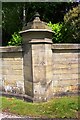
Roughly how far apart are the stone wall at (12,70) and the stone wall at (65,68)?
1068 mm

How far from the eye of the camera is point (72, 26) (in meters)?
12.3

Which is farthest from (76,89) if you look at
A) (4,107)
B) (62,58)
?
(4,107)

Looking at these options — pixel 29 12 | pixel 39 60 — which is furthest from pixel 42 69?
pixel 29 12

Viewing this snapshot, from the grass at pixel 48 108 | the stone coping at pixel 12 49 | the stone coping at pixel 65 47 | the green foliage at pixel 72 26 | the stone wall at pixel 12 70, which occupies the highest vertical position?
the green foliage at pixel 72 26

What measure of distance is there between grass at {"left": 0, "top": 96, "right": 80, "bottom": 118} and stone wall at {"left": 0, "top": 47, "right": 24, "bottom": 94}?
22.7 inches

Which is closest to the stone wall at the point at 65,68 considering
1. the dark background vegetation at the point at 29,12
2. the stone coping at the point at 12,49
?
the stone coping at the point at 12,49

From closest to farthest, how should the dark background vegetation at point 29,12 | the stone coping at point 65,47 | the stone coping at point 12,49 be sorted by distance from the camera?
the stone coping at point 65,47 → the stone coping at point 12,49 → the dark background vegetation at point 29,12

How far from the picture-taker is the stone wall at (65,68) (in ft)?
24.7

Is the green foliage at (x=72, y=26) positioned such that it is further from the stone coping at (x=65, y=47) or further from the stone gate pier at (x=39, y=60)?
the stone gate pier at (x=39, y=60)

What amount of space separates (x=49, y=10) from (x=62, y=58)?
1047 cm

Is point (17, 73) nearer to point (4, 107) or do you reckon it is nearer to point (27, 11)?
point (4, 107)

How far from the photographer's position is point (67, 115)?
19.9ft

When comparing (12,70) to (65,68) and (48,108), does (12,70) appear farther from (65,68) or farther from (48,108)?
(48,108)

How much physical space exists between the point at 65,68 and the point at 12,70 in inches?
66.4
